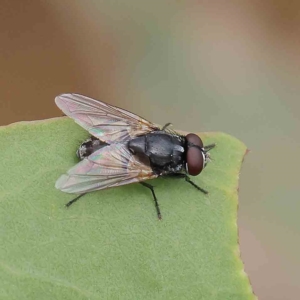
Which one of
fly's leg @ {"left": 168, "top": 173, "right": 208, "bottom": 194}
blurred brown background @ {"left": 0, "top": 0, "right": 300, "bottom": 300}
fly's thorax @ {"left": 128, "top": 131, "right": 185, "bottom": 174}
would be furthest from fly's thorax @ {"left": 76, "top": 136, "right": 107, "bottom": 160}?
blurred brown background @ {"left": 0, "top": 0, "right": 300, "bottom": 300}

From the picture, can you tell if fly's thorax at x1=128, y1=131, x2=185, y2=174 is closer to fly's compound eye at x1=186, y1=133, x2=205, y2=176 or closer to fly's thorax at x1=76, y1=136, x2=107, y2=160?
fly's compound eye at x1=186, y1=133, x2=205, y2=176

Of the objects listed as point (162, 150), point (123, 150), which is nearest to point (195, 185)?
point (162, 150)

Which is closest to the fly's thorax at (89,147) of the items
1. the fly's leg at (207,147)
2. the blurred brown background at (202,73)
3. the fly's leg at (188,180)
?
the fly's leg at (188,180)

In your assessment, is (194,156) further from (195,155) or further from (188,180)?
(188,180)

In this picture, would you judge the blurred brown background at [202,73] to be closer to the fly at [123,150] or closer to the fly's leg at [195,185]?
the fly at [123,150]

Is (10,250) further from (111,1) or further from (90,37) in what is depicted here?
(111,1)

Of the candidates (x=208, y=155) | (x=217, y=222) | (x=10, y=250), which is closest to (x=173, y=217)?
(x=217, y=222)

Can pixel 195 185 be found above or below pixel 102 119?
below
